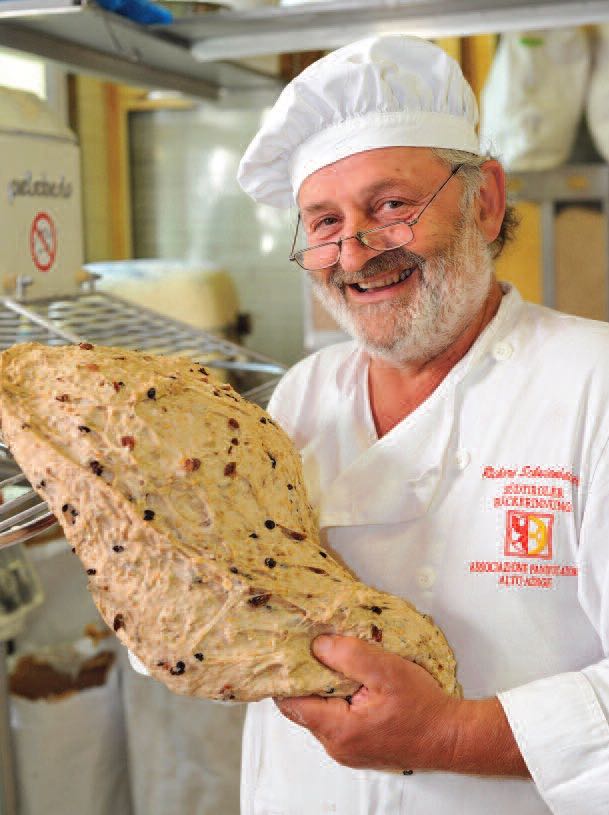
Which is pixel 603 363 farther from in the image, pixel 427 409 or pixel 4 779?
pixel 4 779

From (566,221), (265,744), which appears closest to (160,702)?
(265,744)

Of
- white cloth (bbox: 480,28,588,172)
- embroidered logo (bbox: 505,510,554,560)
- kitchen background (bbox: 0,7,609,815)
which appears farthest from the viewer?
white cloth (bbox: 480,28,588,172)

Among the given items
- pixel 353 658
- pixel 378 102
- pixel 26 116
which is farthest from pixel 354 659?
Answer: pixel 26 116

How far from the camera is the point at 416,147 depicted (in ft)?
3.98

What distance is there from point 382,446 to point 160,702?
0.99 meters

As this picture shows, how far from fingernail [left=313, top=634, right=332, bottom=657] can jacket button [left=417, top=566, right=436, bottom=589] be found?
0.25m

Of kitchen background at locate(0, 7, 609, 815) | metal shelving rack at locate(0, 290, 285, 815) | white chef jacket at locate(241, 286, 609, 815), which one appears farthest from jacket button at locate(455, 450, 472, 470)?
kitchen background at locate(0, 7, 609, 815)

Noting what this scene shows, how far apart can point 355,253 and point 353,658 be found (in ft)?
1.58

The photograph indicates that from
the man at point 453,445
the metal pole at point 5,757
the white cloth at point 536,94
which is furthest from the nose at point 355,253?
the white cloth at point 536,94

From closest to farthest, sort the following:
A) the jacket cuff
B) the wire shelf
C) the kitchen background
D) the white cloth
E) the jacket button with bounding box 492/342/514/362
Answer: the jacket cuff
the jacket button with bounding box 492/342/514/362
the wire shelf
the kitchen background
the white cloth

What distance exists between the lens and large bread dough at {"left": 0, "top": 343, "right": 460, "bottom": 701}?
94 centimetres

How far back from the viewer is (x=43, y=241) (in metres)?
1.71

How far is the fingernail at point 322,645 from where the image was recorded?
970mm

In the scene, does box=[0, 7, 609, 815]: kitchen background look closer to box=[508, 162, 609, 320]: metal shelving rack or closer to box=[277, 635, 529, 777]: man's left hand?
box=[508, 162, 609, 320]: metal shelving rack
